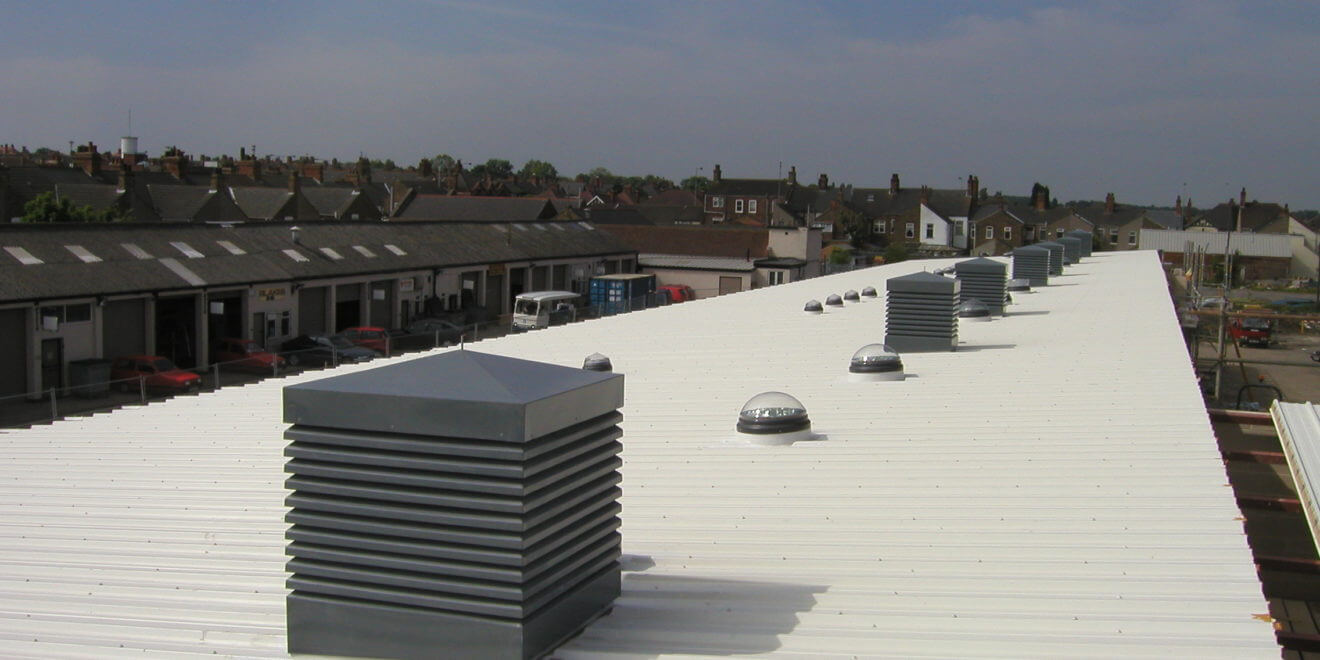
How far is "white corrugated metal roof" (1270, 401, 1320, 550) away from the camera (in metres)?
8.26

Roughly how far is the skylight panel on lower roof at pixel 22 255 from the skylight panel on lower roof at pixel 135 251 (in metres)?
3.15

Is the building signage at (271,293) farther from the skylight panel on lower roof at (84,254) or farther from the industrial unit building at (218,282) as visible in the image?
the skylight panel on lower roof at (84,254)

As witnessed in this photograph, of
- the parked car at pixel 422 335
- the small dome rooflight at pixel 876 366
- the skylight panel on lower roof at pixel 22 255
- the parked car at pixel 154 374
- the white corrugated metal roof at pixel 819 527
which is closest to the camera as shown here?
the white corrugated metal roof at pixel 819 527

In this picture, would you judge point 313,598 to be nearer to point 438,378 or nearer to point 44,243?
point 438,378

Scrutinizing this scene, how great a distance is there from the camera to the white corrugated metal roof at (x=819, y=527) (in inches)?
202

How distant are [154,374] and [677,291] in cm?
2636

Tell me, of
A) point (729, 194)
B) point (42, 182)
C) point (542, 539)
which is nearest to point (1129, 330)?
point (542, 539)

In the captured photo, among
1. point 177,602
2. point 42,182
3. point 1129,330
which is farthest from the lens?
point 42,182

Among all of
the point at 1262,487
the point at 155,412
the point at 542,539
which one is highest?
the point at 542,539

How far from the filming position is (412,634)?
15.7 feet

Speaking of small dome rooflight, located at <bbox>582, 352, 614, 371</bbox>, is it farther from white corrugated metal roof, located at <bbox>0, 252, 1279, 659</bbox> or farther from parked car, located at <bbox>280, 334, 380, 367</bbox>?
parked car, located at <bbox>280, 334, 380, 367</bbox>

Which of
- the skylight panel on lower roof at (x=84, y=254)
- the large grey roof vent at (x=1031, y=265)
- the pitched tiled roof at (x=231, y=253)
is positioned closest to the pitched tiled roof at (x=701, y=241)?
the pitched tiled roof at (x=231, y=253)

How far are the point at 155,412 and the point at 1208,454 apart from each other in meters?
9.76

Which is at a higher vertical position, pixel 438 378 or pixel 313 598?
pixel 438 378
